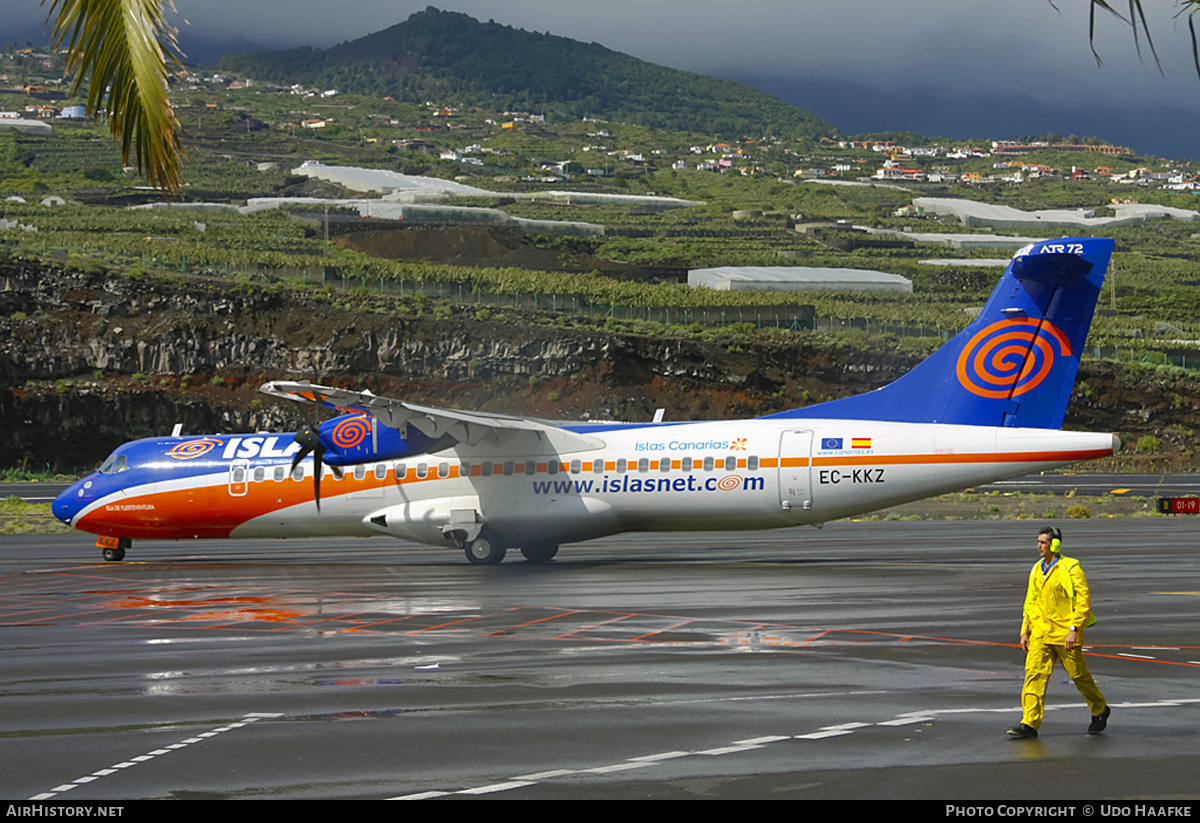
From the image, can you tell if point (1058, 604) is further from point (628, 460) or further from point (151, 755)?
point (628, 460)

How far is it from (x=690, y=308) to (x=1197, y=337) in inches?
1588

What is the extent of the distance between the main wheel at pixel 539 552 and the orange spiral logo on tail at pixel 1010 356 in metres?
10.5

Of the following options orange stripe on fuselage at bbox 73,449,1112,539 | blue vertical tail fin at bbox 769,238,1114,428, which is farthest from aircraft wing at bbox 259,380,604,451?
blue vertical tail fin at bbox 769,238,1114,428

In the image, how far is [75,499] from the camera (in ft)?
97.6

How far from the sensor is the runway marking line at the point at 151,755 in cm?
856

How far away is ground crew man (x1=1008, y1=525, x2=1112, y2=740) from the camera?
9.70 m

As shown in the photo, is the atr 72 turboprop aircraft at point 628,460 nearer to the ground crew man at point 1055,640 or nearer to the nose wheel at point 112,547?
the nose wheel at point 112,547

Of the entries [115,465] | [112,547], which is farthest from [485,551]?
[112,547]

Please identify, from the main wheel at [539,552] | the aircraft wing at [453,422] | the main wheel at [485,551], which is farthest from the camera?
the main wheel at [539,552]

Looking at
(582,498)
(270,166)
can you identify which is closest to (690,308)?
(582,498)

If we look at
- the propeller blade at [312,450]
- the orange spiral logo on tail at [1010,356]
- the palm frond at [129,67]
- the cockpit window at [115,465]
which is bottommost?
the cockpit window at [115,465]

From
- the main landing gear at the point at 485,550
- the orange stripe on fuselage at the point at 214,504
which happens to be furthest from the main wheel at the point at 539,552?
the orange stripe on fuselage at the point at 214,504

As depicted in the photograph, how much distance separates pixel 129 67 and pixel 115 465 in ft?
82.7

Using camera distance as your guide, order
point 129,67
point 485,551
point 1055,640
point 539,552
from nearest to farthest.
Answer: point 129,67, point 1055,640, point 485,551, point 539,552
